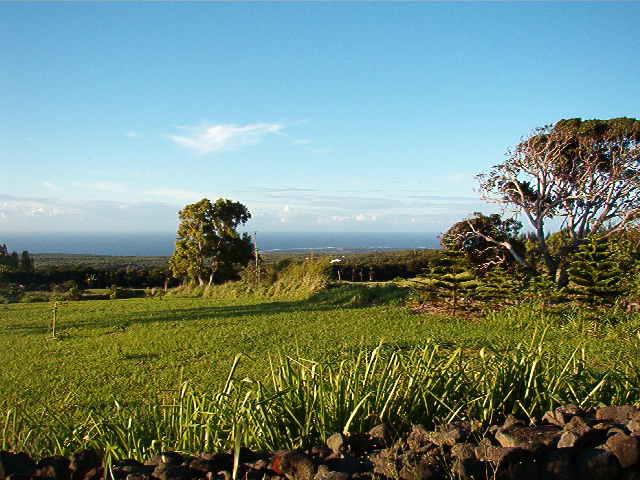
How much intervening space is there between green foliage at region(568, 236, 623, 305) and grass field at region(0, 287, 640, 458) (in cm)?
40

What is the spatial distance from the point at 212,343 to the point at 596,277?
5.82 meters

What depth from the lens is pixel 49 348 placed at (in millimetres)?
7012

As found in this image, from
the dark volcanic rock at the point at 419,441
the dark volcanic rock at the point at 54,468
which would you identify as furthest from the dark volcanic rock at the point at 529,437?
the dark volcanic rock at the point at 54,468

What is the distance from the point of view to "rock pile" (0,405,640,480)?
1819mm

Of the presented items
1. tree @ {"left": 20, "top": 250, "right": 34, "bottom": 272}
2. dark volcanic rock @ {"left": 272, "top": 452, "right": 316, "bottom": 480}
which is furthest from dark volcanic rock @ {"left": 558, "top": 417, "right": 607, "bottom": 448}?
tree @ {"left": 20, "top": 250, "right": 34, "bottom": 272}

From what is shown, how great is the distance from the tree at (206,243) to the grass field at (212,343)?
445 inches

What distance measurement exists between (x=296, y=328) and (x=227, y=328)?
1.19 meters

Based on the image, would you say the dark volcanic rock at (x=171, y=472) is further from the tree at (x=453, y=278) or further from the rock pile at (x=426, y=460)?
the tree at (x=453, y=278)

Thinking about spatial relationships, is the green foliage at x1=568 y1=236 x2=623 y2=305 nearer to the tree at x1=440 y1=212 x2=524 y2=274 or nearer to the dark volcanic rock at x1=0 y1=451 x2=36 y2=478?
the tree at x1=440 y1=212 x2=524 y2=274

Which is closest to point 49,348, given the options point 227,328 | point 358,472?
point 227,328

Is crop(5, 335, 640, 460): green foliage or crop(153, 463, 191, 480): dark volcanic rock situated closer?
crop(153, 463, 191, 480): dark volcanic rock

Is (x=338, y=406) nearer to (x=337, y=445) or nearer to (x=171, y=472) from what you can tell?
(x=337, y=445)

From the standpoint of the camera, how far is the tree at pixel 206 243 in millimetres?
22531

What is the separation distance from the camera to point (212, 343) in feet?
22.8
